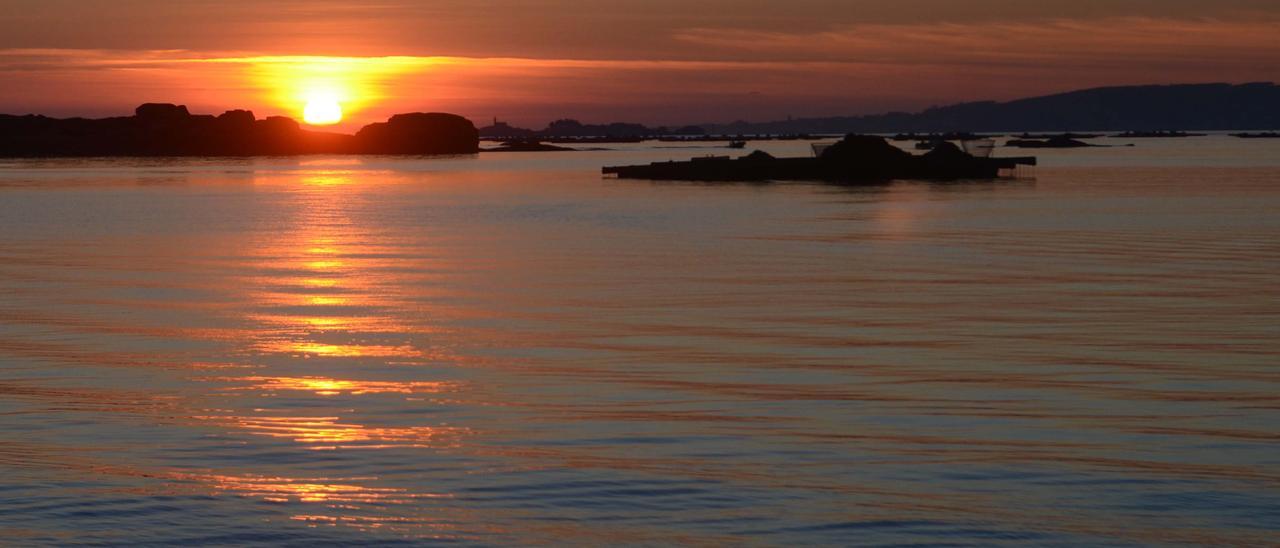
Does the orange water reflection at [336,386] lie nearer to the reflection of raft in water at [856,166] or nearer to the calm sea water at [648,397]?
the calm sea water at [648,397]

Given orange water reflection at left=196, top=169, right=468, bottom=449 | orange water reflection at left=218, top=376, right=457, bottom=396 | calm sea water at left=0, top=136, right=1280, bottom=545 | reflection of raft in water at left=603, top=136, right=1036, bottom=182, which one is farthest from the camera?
reflection of raft in water at left=603, top=136, right=1036, bottom=182

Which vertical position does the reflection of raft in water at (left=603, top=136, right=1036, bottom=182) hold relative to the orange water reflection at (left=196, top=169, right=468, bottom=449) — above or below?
below

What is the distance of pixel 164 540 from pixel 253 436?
417 cm

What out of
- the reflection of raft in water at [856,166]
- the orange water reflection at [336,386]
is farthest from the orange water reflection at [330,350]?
the reflection of raft in water at [856,166]

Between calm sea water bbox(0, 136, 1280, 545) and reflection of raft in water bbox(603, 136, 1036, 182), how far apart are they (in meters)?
65.6

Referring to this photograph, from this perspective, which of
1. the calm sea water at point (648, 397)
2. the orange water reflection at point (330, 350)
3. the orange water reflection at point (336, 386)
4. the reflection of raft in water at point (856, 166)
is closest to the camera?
the calm sea water at point (648, 397)

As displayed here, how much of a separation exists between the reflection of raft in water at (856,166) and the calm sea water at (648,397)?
65.6 m

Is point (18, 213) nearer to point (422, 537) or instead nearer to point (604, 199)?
point (604, 199)

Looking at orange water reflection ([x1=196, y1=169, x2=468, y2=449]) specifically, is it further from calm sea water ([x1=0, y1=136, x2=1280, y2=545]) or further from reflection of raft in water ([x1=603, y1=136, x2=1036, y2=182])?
reflection of raft in water ([x1=603, y1=136, x2=1036, y2=182])

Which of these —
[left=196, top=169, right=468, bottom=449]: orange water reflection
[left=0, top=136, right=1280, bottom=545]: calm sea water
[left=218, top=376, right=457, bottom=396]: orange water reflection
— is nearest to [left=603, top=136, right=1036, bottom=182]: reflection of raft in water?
[left=0, top=136, right=1280, bottom=545]: calm sea water

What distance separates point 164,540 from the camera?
1152 cm

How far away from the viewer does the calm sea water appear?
40.3 feet

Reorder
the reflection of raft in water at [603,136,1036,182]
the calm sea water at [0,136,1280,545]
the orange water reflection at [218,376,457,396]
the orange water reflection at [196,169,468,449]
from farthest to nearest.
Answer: the reflection of raft in water at [603,136,1036,182]
the orange water reflection at [218,376,457,396]
the orange water reflection at [196,169,468,449]
the calm sea water at [0,136,1280,545]

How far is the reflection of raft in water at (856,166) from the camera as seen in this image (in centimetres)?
10788
